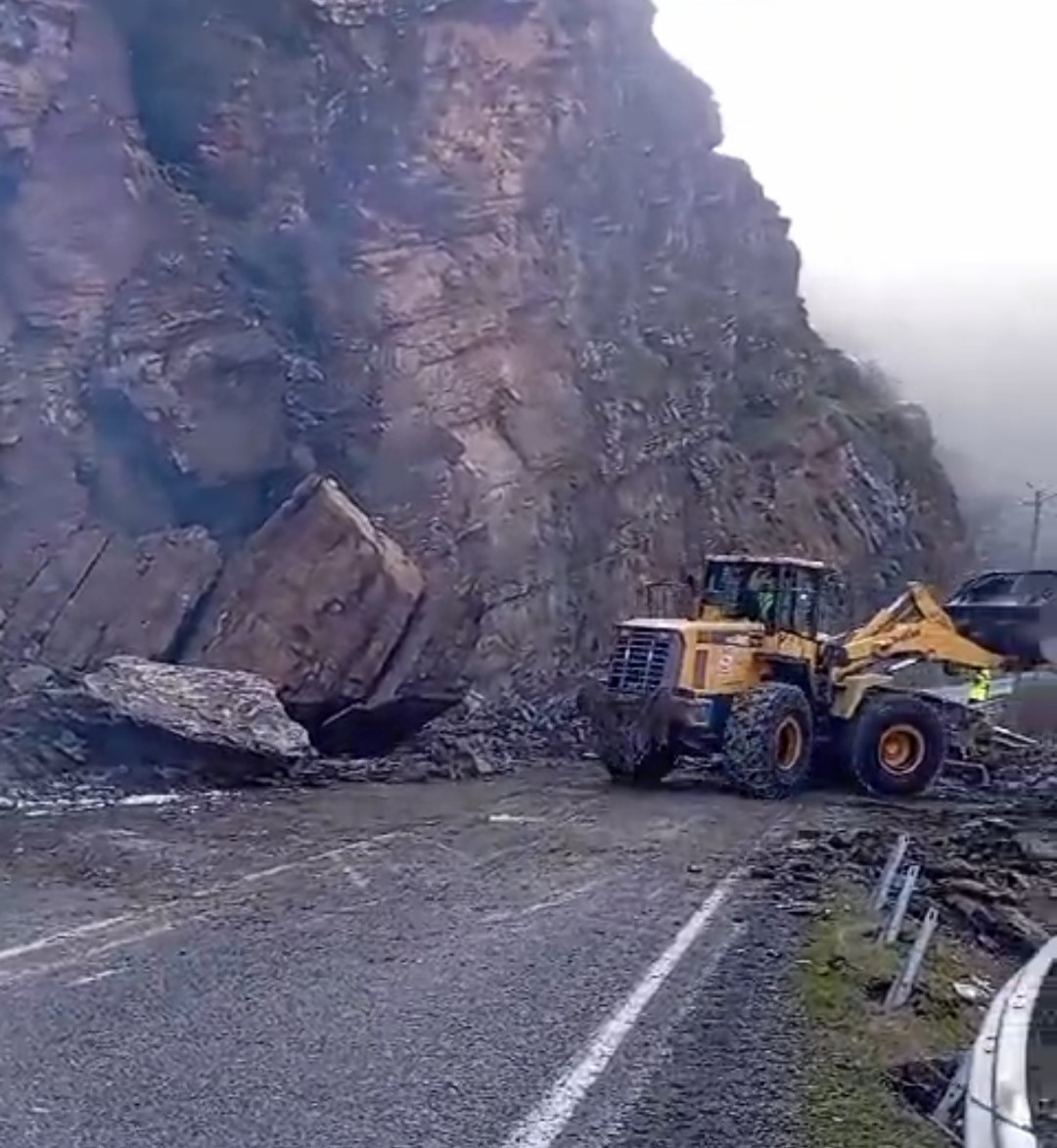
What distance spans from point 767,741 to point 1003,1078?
11757 millimetres

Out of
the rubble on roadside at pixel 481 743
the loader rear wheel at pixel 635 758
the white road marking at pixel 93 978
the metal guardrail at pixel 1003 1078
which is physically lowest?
the rubble on roadside at pixel 481 743

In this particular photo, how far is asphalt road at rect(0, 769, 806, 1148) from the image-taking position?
5.79m

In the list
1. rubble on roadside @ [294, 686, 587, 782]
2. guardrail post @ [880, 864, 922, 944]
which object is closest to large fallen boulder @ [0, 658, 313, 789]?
rubble on roadside @ [294, 686, 587, 782]

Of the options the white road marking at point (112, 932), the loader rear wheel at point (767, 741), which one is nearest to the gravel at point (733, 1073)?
the white road marking at point (112, 932)

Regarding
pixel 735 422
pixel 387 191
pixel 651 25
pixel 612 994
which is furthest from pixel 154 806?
pixel 651 25

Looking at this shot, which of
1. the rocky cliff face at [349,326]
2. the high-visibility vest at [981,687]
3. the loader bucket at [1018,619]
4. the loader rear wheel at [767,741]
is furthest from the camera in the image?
the rocky cliff face at [349,326]

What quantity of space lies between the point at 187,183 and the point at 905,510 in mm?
23123

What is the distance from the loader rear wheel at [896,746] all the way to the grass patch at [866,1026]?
27.0 feet

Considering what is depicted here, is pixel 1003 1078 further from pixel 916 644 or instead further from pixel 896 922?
pixel 916 644

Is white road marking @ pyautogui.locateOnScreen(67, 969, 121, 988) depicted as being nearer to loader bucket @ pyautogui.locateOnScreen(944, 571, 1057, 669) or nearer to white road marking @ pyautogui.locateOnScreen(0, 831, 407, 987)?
white road marking @ pyautogui.locateOnScreen(0, 831, 407, 987)

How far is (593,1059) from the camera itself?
6594mm

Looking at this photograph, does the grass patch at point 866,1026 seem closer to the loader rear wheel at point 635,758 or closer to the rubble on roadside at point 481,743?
the loader rear wheel at point 635,758

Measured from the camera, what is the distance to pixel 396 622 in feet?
76.9

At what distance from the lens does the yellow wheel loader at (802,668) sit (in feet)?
58.3
